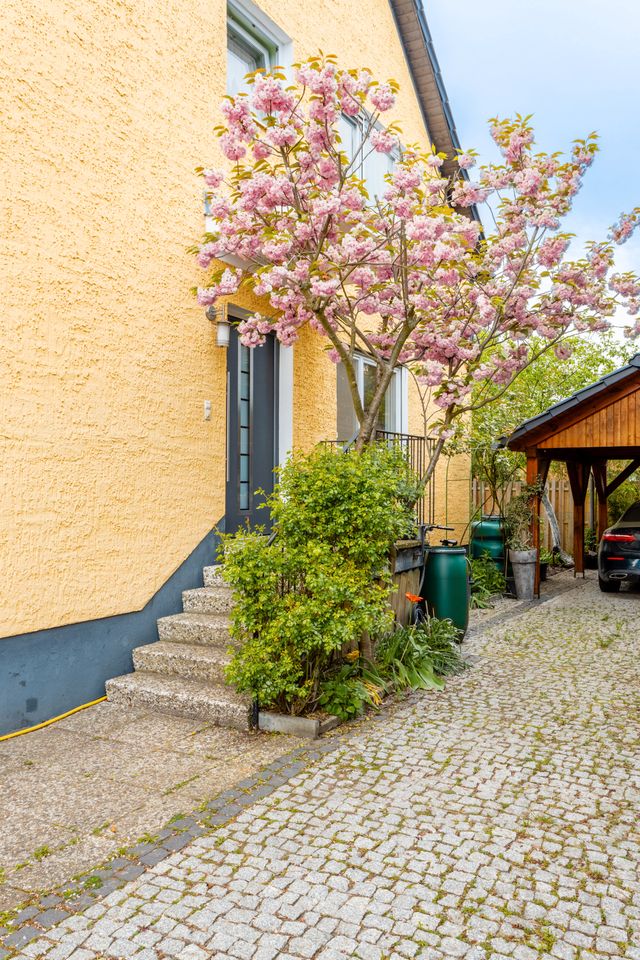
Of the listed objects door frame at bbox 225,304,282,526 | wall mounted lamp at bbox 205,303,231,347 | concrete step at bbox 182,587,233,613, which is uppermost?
wall mounted lamp at bbox 205,303,231,347

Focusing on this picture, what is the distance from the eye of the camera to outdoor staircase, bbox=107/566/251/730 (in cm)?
484

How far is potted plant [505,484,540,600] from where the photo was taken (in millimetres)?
10844

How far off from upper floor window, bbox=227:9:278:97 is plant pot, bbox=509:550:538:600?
7.36m

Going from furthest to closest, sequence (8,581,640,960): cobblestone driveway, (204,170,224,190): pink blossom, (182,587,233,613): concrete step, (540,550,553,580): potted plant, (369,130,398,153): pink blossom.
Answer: (540,550,553,580): potted plant
(182,587,233,613): concrete step
(369,130,398,153): pink blossom
(204,170,224,190): pink blossom
(8,581,640,960): cobblestone driveway

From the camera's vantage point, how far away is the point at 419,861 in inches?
122

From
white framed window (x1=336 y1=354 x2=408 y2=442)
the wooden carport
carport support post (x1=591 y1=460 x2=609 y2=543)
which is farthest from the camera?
carport support post (x1=591 y1=460 x2=609 y2=543)

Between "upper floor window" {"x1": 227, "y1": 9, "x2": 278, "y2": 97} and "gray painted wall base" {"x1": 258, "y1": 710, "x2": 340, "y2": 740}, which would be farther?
"upper floor window" {"x1": 227, "y1": 9, "x2": 278, "y2": 97}

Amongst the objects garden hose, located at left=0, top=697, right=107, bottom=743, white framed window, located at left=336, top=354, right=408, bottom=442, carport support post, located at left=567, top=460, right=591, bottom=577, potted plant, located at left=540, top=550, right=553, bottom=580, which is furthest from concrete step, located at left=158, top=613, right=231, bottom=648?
carport support post, located at left=567, top=460, right=591, bottom=577

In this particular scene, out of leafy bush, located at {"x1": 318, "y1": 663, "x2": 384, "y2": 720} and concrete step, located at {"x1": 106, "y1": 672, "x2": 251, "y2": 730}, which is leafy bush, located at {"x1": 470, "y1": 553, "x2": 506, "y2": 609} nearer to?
leafy bush, located at {"x1": 318, "y1": 663, "x2": 384, "y2": 720}

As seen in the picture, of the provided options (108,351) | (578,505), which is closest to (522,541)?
(578,505)

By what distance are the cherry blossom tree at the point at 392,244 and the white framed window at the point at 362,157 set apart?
213 centimetres

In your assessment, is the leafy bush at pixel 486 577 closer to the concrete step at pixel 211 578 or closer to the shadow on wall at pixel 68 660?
the concrete step at pixel 211 578

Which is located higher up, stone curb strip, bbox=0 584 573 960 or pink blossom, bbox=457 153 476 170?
pink blossom, bbox=457 153 476 170

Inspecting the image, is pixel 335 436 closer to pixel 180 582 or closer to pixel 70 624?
pixel 180 582
